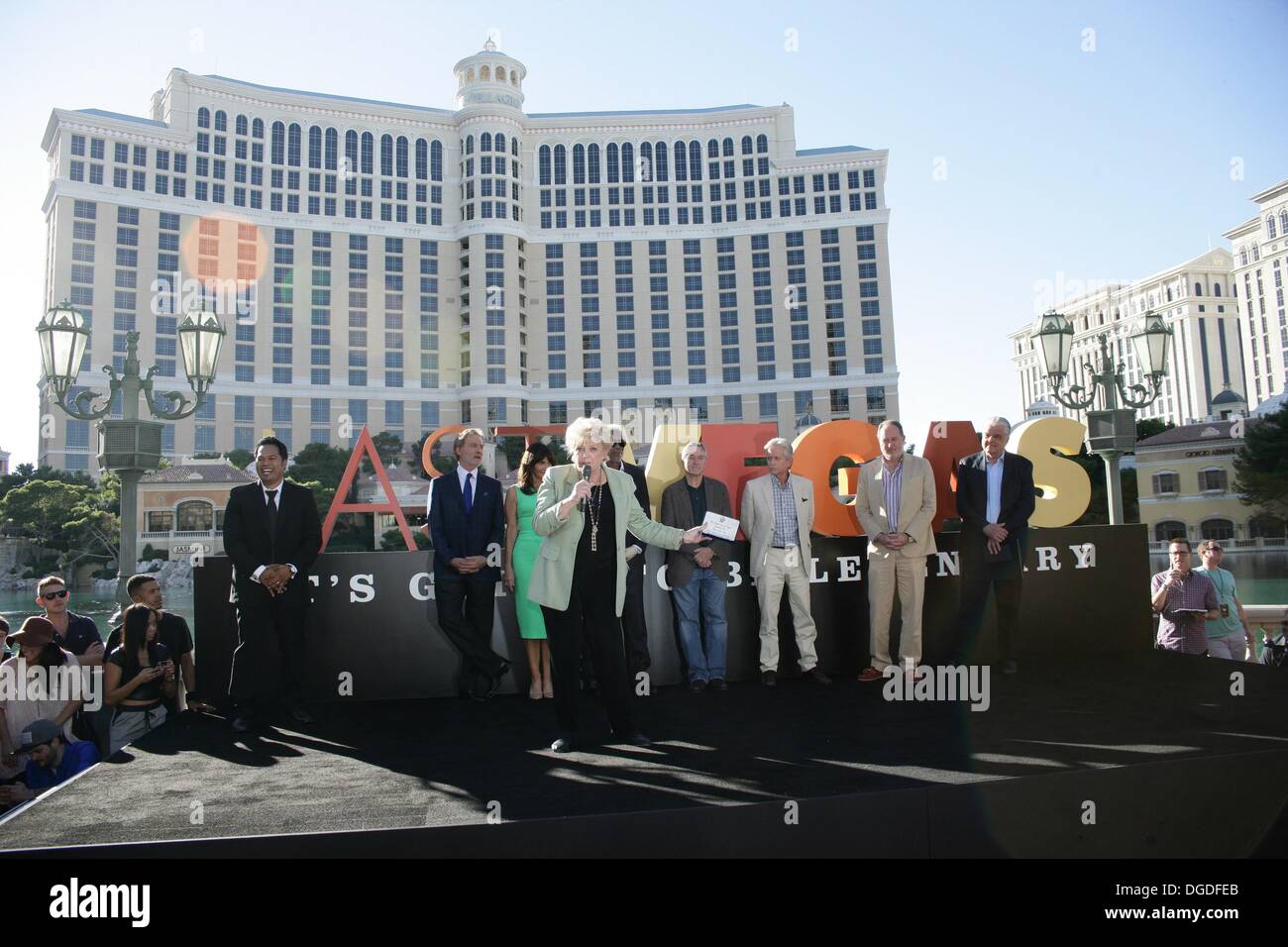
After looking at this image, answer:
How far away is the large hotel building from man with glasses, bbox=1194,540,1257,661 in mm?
69274

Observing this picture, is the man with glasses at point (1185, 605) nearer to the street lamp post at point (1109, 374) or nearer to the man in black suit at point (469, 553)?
the street lamp post at point (1109, 374)

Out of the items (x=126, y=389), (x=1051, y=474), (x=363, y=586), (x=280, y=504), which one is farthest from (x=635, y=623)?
(x=126, y=389)

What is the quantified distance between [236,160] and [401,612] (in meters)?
83.3

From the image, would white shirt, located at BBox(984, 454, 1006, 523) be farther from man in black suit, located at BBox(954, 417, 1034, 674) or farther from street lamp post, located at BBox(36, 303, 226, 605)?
street lamp post, located at BBox(36, 303, 226, 605)

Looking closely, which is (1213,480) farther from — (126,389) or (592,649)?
(126,389)

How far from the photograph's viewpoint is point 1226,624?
751cm

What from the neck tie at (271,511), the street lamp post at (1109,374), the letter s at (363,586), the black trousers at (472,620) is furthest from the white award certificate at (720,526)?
the street lamp post at (1109,374)

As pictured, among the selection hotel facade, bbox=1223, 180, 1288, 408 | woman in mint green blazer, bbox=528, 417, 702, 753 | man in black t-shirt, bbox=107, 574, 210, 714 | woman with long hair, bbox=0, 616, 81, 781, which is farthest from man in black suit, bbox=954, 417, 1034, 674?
hotel facade, bbox=1223, 180, 1288, 408

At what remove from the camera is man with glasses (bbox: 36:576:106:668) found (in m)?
5.92

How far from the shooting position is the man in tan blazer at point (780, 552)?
597 cm

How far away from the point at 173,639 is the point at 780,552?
4.49 m
